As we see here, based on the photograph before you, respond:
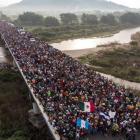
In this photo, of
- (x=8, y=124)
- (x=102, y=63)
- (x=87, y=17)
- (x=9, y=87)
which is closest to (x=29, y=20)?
(x=87, y=17)

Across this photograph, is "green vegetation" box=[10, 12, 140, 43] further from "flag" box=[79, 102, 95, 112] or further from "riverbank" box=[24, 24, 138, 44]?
"flag" box=[79, 102, 95, 112]

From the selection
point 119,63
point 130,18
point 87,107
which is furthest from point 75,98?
point 130,18

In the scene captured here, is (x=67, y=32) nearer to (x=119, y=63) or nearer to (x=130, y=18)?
(x=119, y=63)

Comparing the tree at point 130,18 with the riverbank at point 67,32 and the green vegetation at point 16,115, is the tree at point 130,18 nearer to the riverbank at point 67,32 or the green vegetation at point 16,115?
the riverbank at point 67,32

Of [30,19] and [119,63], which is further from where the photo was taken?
[30,19]

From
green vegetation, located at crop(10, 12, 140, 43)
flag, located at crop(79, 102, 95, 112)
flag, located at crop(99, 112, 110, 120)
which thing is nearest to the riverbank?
green vegetation, located at crop(10, 12, 140, 43)
